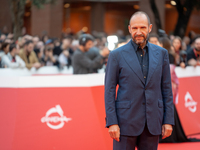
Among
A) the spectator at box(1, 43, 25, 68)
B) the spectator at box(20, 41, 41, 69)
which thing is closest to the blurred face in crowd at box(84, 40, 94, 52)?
the spectator at box(1, 43, 25, 68)

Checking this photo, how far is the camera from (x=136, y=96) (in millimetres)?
3088

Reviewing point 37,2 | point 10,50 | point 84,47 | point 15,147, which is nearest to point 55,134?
point 15,147

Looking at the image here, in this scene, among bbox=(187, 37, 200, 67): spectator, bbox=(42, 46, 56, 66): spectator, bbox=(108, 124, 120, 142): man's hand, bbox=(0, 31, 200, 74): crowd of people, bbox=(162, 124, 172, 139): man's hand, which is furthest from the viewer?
bbox=(42, 46, 56, 66): spectator

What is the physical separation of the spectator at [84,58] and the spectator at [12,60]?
2746mm

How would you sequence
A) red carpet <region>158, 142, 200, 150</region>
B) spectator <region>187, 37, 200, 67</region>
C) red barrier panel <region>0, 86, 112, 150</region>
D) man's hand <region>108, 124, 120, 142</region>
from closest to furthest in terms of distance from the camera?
man's hand <region>108, 124, 120, 142</region>
red barrier panel <region>0, 86, 112, 150</region>
red carpet <region>158, 142, 200, 150</region>
spectator <region>187, 37, 200, 67</region>

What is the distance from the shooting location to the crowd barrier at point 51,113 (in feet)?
16.4

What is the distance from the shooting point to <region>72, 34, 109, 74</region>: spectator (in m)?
7.41

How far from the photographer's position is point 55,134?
16.6ft

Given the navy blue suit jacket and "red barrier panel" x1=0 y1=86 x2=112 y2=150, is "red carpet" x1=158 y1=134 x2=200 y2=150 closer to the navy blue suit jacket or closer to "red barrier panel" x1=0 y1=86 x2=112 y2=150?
"red barrier panel" x1=0 y1=86 x2=112 y2=150

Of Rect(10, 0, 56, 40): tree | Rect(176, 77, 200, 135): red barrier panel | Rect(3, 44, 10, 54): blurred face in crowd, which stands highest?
Rect(10, 0, 56, 40): tree

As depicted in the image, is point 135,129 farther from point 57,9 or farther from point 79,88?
point 57,9

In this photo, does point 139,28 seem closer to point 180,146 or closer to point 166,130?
point 166,130

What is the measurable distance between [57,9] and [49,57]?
18018 mm

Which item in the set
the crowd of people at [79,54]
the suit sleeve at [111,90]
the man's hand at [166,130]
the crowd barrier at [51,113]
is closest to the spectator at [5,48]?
the crowd of people at [79,54]
